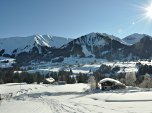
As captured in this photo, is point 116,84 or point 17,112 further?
point 116,84

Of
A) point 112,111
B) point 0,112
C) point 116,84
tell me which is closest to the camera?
point 112,111

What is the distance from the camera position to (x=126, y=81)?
497 feet

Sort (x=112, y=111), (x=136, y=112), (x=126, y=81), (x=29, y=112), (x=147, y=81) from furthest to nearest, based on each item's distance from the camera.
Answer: (x=126, y=81) → (x=147, y=81) → (x=29, y=112) → (x=112, y=111) → (x=136, y=112)

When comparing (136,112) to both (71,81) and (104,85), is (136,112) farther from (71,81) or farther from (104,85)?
(71,81)

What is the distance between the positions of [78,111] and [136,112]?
8002 millimetres

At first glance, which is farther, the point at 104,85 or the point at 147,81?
the point at 147,81

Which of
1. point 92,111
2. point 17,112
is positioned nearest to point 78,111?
point 92,111

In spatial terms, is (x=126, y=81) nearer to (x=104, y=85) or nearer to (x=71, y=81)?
(x=71, y=81)

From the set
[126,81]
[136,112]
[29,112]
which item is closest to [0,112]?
[29,112]

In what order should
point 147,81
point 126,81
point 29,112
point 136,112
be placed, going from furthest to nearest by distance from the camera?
point 126,81 < point 147,81 < point 29,112 < point 136,112

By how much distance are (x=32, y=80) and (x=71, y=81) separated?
26.2 meters

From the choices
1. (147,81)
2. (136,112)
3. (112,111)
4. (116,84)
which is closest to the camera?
(136,112)

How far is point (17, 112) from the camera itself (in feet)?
150

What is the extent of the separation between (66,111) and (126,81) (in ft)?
374
